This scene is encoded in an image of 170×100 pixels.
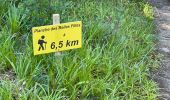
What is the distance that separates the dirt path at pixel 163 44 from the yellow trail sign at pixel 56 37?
1225 mm

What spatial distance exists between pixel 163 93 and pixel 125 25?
1.56 meters

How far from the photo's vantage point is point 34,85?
3338mm

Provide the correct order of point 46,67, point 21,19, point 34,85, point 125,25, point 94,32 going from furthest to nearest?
point 125,25 → point 94,32 → point 21,19 → point 46,67 → point 34,85

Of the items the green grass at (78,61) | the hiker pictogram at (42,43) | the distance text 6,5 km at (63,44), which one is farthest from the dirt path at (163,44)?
the hiker pictogram at (42,43)

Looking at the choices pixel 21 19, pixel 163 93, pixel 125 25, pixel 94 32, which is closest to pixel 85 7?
pixel 125 25

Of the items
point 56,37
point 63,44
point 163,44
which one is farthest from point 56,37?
point 163,44

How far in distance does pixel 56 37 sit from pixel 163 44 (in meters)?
2.86

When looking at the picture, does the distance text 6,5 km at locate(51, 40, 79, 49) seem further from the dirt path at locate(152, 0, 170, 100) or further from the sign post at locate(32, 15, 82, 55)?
the dirt path at locate(152, 0, 170, 100)

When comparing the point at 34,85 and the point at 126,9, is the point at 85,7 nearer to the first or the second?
the point at 126,9

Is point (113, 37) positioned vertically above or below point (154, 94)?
above

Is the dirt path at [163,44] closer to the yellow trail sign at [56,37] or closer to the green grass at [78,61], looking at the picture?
the green grass at [78,61]

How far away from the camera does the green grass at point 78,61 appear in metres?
3.39

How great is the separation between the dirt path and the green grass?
0.46 feet

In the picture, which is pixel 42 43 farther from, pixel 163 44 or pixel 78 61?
pixel 163 44
